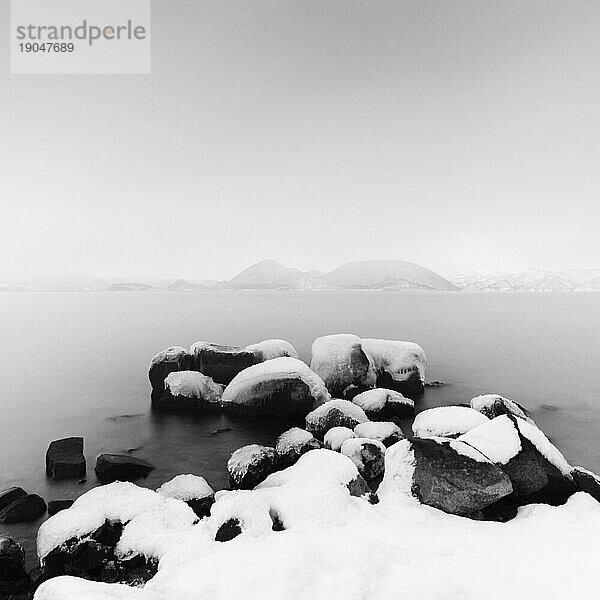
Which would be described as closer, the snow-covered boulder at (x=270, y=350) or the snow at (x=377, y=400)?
the snow at (x=377, y=400)

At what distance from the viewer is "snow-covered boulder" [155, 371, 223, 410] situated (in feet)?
58.3

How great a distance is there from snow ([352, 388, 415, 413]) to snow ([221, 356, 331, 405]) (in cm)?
145

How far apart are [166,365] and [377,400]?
10462 millimetres

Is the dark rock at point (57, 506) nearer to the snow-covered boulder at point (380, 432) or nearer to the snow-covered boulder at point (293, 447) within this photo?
the snow-covered boulder at point (293, 447)

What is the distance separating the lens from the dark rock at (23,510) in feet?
30.4

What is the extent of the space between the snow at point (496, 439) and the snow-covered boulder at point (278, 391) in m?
7.09

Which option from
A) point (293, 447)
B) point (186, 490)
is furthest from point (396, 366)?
point (186, 490)

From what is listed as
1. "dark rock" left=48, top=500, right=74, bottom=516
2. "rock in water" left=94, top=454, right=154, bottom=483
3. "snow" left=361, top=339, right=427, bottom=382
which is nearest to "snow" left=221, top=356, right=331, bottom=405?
"snow" left=361, top=339, right=427, bottom=382

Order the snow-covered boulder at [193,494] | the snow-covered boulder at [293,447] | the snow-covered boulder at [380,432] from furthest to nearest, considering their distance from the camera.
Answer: the snow-covered boulder at [380,432]
the snow-covered boulder at [293,447]
the snow-covered boulder at [193,494]

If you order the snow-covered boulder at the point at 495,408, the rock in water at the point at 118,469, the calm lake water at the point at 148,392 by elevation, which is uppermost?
the snow-covered boulder at the point at 495,408

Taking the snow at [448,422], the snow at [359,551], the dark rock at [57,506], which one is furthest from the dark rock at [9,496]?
the snow at [448,422]

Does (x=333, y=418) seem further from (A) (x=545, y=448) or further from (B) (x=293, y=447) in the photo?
(A) (x=545, y=448)

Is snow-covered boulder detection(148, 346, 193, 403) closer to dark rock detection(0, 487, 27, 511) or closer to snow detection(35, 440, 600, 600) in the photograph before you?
dark rock detection(0, 487, 27, 511)

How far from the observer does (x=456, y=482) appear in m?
8.59
